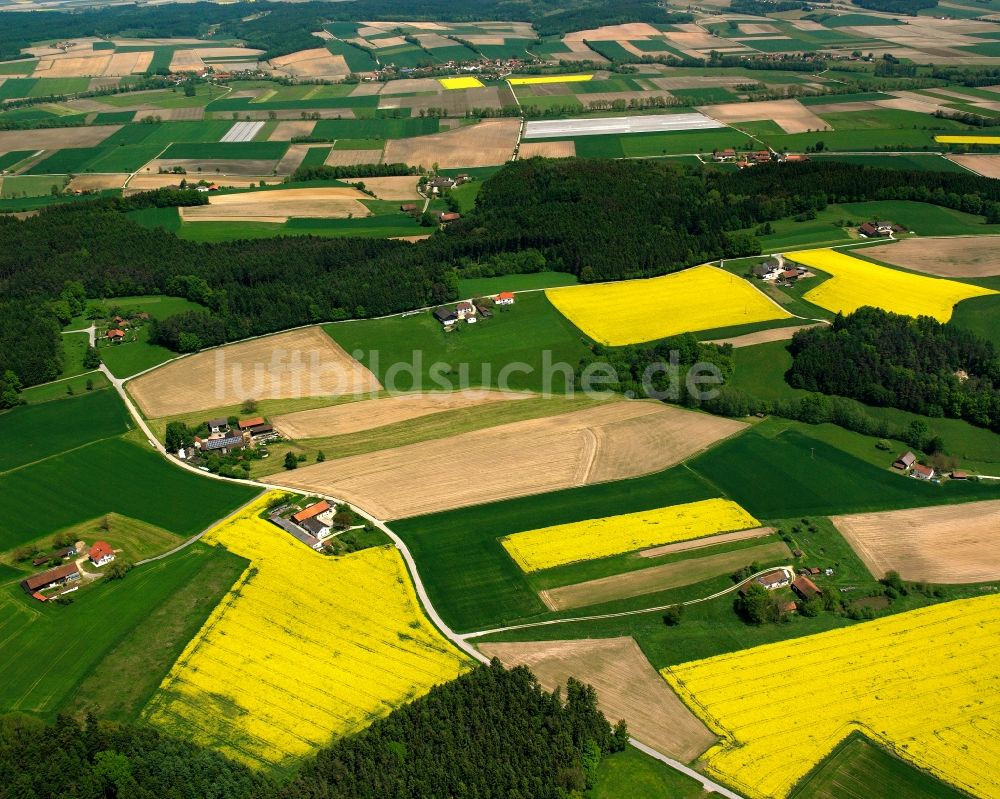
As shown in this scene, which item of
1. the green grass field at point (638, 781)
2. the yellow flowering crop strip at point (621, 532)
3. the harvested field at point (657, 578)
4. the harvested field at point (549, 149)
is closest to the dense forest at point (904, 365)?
the yellow flowering crop strip at point (621, 532)

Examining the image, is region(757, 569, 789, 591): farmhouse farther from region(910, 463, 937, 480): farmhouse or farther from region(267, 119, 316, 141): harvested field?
region(267, 119, 316, 141): harvested field

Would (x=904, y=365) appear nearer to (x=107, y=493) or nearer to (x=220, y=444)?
(x=220, y=444)

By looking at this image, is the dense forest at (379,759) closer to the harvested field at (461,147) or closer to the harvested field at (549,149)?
the harvested field at (549,149)

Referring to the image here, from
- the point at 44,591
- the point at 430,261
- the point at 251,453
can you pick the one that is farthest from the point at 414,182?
the point at 44,591

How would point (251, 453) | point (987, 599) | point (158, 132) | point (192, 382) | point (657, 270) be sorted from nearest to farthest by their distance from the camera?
1. point (987, 599)
2. point (251, 453)
3. point (192, 382)
4. point (657, 270)
5. point (158, 132)

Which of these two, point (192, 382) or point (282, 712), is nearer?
point (282, 712)

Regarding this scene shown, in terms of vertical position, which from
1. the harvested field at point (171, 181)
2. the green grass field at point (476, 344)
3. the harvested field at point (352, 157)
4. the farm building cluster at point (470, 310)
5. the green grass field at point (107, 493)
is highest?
the harvested field at point (352, 157)

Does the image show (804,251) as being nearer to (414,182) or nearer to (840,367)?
(840,367)
